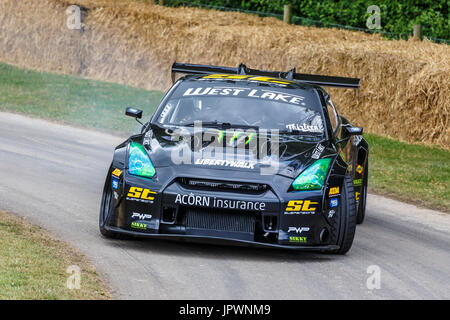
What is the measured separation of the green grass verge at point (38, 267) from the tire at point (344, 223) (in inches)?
84.3

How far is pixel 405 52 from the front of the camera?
62.1ft

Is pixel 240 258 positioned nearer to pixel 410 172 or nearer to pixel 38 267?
pixel 38 267

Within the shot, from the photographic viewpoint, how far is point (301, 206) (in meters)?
7.63

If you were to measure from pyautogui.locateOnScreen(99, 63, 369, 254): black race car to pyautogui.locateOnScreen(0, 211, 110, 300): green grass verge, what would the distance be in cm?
60

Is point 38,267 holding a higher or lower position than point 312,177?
lower

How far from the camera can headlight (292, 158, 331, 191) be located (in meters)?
7.72

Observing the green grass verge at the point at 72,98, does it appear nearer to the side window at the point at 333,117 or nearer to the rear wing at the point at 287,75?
the rear wing at the point at 287,75

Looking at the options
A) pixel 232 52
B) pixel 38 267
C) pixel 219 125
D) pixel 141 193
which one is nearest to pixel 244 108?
pixel 219 125

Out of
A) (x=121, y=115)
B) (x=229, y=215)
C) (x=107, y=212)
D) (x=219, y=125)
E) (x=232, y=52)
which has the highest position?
(x=232, y=52)

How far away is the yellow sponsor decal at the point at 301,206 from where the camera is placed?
24.9 feet

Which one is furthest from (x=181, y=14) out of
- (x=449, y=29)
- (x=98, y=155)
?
(x=98, y=155)

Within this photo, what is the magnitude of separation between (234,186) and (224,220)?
30 centimetres

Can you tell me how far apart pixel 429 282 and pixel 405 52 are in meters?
12.1
